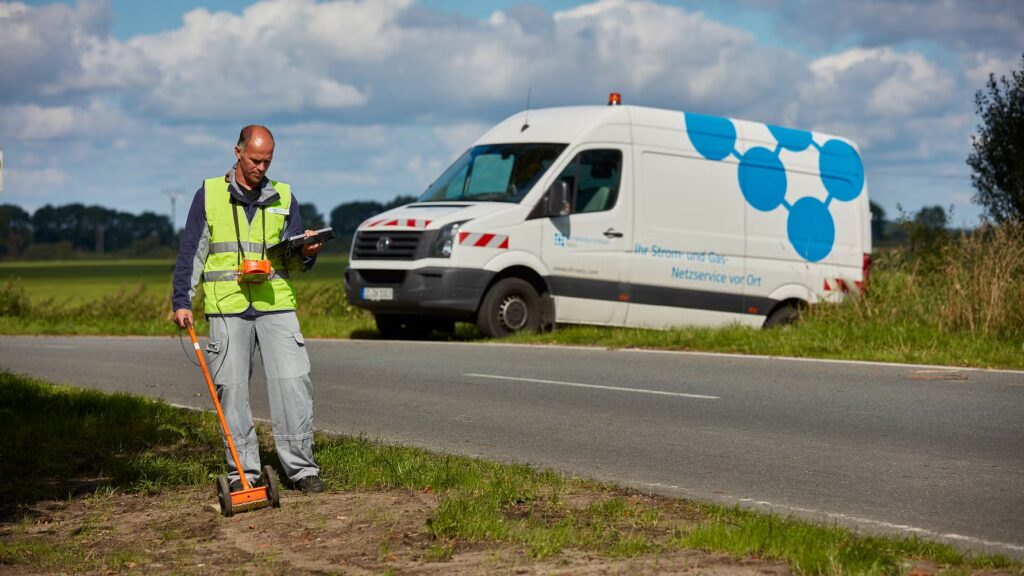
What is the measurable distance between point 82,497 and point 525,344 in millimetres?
9662

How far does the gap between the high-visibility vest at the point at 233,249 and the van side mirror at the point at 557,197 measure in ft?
33.0

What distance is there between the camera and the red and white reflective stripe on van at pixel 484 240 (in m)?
16.9

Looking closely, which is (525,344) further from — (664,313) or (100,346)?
(100,346)

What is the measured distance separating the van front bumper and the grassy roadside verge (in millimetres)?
7221

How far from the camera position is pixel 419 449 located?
28.1ft

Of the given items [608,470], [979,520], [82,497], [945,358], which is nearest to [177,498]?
[82,497]

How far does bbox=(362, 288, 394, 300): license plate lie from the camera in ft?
56.7

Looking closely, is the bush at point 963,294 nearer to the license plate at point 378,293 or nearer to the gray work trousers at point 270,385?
the license plate at point 378,293

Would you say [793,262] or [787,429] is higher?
[793,262]

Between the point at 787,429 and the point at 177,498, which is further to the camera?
the point at 787,429

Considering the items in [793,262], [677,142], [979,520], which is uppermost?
[677,142]

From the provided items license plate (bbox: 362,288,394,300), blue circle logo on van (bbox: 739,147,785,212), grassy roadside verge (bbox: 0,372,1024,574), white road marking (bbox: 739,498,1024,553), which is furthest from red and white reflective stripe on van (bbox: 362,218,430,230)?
white road marking (bbox: 739,498,1024,553)

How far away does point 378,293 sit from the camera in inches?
685

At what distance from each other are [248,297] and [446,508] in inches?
65.0
